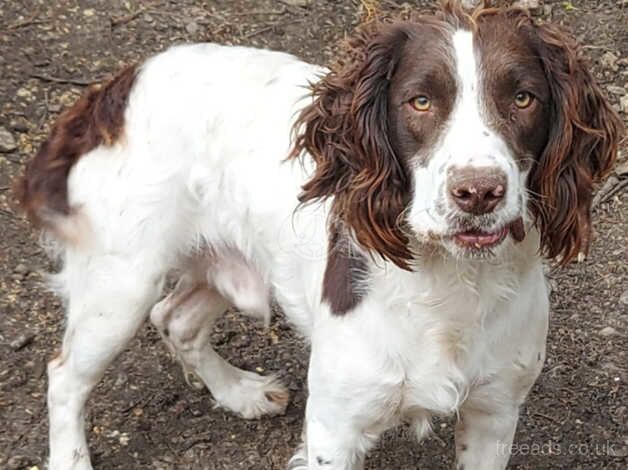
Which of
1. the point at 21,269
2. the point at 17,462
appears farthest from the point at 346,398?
the point at 21,269

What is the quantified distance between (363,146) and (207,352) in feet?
5.98

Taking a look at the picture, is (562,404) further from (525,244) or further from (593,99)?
(593,99)

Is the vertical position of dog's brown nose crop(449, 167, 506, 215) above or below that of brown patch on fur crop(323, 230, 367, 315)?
above

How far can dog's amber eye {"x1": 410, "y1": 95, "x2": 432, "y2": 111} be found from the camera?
317cm

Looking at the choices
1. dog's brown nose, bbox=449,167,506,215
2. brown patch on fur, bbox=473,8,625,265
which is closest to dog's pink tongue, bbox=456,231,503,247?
dog's brown nose, bbox=449,167,506,215

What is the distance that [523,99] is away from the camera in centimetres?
320

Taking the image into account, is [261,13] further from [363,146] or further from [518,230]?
[518,230]

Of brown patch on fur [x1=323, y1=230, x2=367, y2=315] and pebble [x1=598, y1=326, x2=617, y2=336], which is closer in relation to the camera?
brown patch on fur [x1=323, y1=230, x2=367, y2=315]

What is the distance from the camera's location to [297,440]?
487 cm

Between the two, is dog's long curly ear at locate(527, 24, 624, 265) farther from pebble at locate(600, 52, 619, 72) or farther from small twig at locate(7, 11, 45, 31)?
small twig at locate(7, 11, 45, 31)

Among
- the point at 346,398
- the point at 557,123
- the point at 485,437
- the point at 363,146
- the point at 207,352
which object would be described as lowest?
the point at 207,352

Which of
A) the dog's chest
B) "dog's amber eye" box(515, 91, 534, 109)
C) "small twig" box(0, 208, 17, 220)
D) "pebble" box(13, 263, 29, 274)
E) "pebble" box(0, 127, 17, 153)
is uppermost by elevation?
"dog's amber eye" box(515, 91, 534, 109)

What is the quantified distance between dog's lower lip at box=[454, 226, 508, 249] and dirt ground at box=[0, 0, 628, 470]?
1.70m

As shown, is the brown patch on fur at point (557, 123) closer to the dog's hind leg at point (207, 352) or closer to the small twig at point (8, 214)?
the dog's hind leg at point (207, 352)
